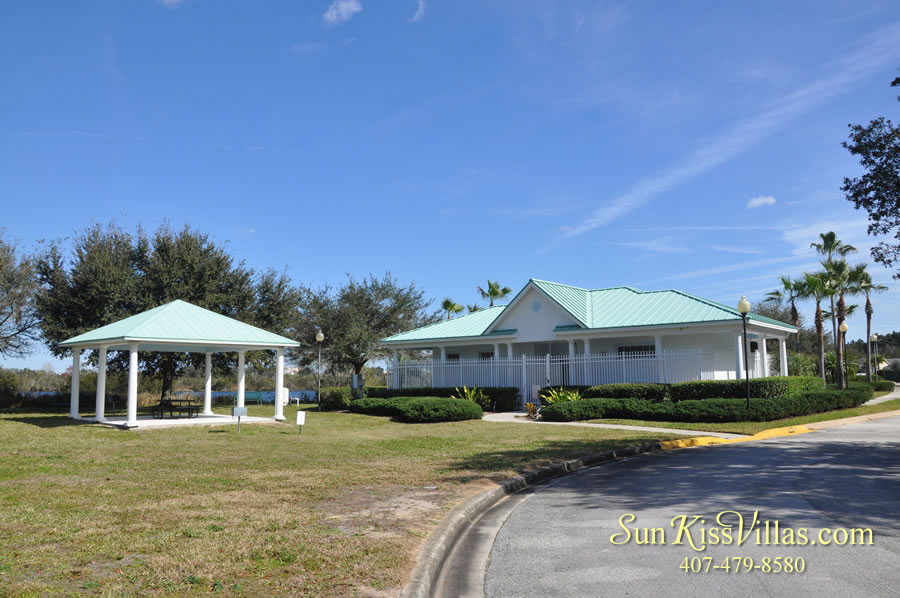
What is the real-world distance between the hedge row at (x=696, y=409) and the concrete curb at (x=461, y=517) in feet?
22.8

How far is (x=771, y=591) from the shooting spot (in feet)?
16.5

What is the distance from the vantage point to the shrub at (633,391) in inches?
928

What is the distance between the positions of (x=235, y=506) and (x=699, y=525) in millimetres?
5289

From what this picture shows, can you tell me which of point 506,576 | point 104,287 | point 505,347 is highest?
point 104,287

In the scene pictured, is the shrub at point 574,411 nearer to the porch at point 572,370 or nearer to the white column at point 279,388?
the porch at point 572,370

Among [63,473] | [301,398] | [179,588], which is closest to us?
[179,588]

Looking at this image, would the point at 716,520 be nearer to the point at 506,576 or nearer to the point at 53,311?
the point at 506,576

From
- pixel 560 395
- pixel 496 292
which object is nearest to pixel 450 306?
pixel 496 292

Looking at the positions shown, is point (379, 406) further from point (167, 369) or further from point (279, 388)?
point (167, 369)

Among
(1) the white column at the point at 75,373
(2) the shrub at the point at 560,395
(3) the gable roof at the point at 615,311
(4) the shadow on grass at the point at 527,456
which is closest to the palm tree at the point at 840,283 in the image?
(3) the gable roof at the point at 615,311

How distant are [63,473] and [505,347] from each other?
24353mm

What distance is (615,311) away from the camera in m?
29.6

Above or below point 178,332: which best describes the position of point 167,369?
below

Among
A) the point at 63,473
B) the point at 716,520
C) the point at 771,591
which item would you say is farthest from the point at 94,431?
the point at 771,591
